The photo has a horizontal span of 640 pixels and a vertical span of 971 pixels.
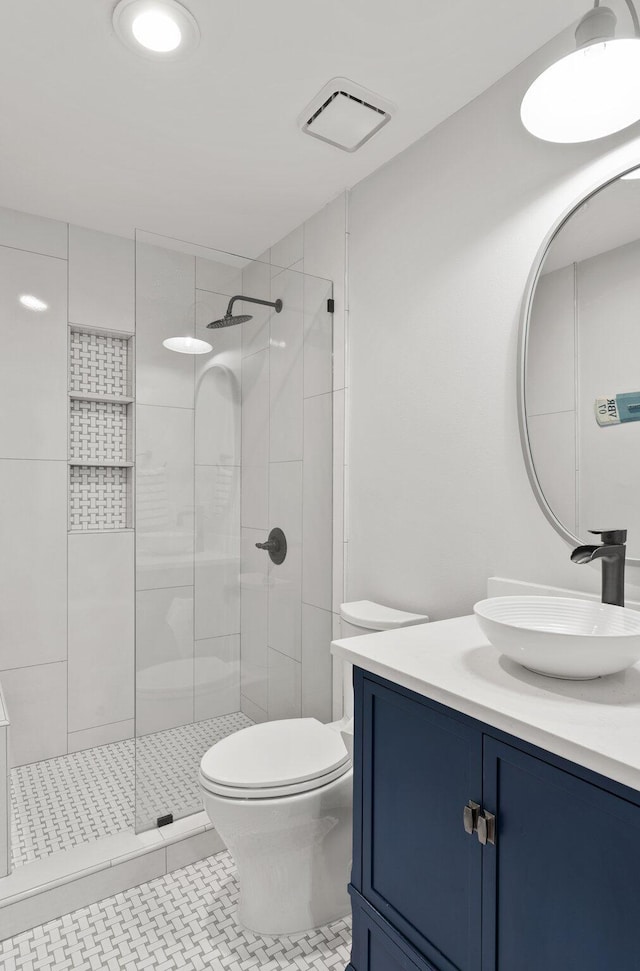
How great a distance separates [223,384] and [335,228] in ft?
2.78

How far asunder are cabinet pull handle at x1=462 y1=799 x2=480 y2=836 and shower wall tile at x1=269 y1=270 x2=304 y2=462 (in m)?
1.45

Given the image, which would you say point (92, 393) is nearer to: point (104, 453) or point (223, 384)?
point (104, 453)

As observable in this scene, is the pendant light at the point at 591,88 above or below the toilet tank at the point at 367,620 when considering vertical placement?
above

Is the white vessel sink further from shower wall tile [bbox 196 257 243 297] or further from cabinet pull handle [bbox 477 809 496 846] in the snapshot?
shower wall tile [bbox 196 257 243 297]

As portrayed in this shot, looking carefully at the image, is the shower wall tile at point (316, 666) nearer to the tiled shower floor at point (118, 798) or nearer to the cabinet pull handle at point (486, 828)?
the tiled shower floor at point (118, 798)

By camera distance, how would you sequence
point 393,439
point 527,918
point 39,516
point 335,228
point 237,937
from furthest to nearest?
point 39,516
point 335,228
point 393,439
point 237,937
point 527,918

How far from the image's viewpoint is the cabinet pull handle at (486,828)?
35.0 inches

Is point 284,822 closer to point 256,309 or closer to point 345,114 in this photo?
point 256,309

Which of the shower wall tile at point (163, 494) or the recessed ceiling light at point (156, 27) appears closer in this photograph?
the recessed ceiling light at point (156, 27)

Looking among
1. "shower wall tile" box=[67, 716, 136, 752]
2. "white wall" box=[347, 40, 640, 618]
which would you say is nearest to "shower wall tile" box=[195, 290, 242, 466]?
"white wall" box=[347, 40, 640, 618]

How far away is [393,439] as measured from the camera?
1.99m

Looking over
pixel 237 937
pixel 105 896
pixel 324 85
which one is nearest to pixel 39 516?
pixel 105 896

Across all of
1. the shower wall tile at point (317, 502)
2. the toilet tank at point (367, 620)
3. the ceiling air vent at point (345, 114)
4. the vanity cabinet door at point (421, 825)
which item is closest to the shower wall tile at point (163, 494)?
the shower wall tile at point (317, 502)

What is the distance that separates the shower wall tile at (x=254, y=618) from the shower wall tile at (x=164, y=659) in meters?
0.21
